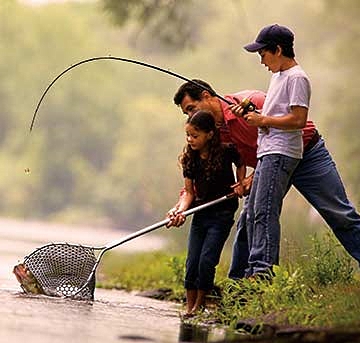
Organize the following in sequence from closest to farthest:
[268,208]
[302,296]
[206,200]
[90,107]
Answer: [302,296], [268,208], [206,200], [90,107]

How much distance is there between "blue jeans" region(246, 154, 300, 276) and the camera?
32.1ft

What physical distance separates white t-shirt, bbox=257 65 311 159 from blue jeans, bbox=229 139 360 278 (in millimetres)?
287

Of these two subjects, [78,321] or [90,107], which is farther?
[90,107]

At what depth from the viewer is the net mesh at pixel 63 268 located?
11102 mm

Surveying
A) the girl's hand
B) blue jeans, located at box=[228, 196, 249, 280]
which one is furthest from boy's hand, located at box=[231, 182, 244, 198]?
the girl's hand

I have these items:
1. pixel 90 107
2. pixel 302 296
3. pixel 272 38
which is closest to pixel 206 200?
pixel 272 38

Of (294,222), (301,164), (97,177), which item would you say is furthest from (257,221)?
(97,177)

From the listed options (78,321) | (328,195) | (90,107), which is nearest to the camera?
(78,321)

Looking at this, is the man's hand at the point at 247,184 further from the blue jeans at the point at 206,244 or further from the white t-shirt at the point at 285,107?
the white t-shirt at the point at 285,107

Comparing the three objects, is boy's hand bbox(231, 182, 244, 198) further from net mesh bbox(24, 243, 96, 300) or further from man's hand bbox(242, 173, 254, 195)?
net mesh bbox(24, 243, 96, 300)

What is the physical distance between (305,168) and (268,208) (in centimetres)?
51

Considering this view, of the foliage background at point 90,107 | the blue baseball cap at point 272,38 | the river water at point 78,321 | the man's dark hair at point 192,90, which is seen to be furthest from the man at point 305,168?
the foliage background at point 90,107

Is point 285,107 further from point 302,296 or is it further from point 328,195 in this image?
point 302,296

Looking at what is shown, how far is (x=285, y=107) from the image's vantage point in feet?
32.2
